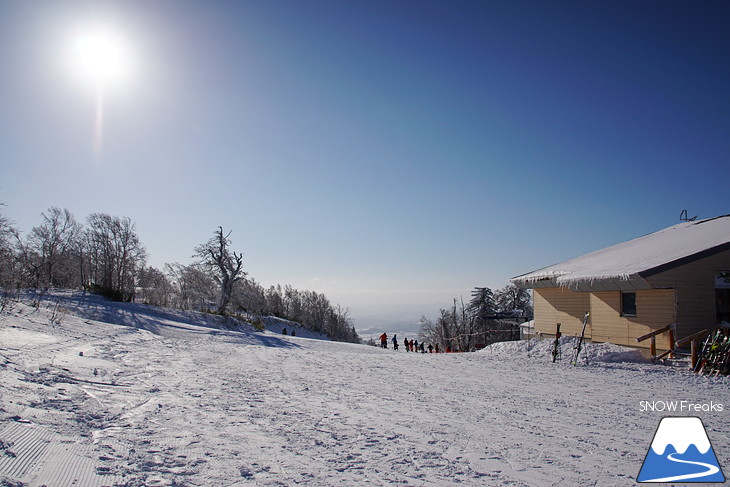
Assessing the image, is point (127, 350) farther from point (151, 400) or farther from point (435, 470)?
point (435, 470)

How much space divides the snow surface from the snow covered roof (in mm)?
4175

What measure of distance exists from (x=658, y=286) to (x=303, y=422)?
14.3 metres

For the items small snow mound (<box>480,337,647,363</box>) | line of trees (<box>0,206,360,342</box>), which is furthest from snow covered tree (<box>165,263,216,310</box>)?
small snow mound (<box>480,337,647,363</box>)

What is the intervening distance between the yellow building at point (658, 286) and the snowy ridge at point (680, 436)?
9.02 metres

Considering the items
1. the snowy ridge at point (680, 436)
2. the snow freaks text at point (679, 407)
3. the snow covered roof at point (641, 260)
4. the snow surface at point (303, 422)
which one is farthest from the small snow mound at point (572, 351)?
the snowy ridge at point (680, 436)

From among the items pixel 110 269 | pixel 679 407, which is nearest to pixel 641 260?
pixel 679 407

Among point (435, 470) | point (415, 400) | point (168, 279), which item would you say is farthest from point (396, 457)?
point (168, 279)

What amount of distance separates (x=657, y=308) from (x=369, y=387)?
12446 mm

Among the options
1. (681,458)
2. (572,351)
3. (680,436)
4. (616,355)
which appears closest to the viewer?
(681,458)

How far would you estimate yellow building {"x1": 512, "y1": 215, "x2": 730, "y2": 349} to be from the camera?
1441cm

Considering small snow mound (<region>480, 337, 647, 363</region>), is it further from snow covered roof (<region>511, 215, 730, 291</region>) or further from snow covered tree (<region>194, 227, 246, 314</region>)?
snow covered tree (<region>194, 227, 246, 314</region>)

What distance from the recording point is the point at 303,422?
19.1 ft

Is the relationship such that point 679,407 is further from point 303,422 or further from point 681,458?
point 303,422

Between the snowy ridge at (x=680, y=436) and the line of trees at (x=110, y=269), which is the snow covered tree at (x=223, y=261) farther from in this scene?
the snowy ridge at (x=680, y=436)
